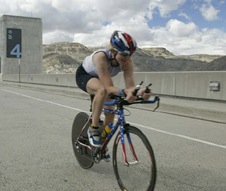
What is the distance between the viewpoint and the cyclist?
430 cm

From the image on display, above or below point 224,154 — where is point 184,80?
above

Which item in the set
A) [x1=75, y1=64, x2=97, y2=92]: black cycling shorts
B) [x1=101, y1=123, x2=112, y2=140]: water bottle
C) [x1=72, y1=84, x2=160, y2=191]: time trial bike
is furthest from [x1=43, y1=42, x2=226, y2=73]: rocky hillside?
[x1=72, y1=84, x2=160, y2=191]: time trial bike

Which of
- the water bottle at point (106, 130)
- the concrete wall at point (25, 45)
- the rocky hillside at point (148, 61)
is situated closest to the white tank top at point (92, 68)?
the water bottle at point (106, 130)

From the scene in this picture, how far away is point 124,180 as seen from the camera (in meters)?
4.50

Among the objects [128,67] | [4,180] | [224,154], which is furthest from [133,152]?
[224,154]

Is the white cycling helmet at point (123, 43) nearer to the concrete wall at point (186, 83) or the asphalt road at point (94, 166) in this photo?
the asphalt road at point (94, 166)

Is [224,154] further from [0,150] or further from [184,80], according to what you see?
[184,80]

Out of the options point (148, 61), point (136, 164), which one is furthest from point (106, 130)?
point (148, 61)

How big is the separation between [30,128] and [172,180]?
4.95m

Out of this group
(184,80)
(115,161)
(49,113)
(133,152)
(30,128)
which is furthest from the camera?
(184,80)

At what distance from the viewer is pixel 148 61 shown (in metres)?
76.2

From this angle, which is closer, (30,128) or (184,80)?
(30,128)

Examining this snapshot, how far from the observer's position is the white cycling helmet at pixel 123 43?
4289 millimetres

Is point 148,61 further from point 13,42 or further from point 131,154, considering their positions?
point 131,154
